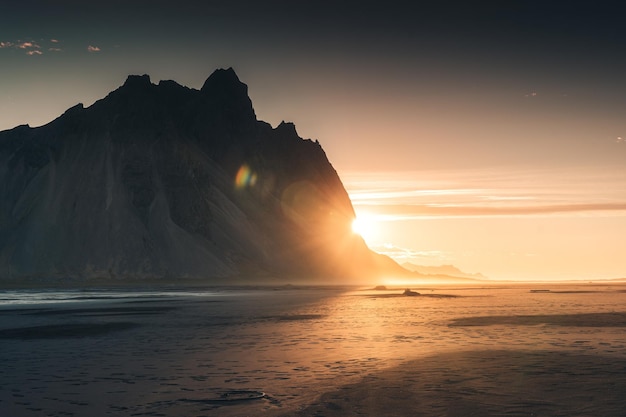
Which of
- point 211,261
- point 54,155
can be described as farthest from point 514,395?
point 54,155

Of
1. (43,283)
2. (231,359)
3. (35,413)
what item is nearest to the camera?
(35,413)

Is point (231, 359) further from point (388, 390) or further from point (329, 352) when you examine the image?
point (388, 390)

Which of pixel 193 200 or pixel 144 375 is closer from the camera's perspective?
pixel 144 375

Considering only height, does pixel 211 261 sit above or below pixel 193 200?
below

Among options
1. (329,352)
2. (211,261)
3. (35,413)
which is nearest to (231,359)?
(329,352)

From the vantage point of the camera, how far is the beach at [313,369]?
18250 mm

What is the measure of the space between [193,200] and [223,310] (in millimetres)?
Result: 138213

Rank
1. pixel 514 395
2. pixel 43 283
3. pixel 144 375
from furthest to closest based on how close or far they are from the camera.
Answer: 1. pixel 43 283
2. pixel 144 375
3. pixel 514 395

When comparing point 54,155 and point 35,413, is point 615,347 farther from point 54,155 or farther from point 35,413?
point 54,155

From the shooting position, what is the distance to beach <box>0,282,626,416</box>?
18.2 metres

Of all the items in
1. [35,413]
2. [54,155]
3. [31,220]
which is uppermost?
Result: [54,155]

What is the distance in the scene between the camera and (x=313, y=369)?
25156mm

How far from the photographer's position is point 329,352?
99.8 feet

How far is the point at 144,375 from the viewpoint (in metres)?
23.9
